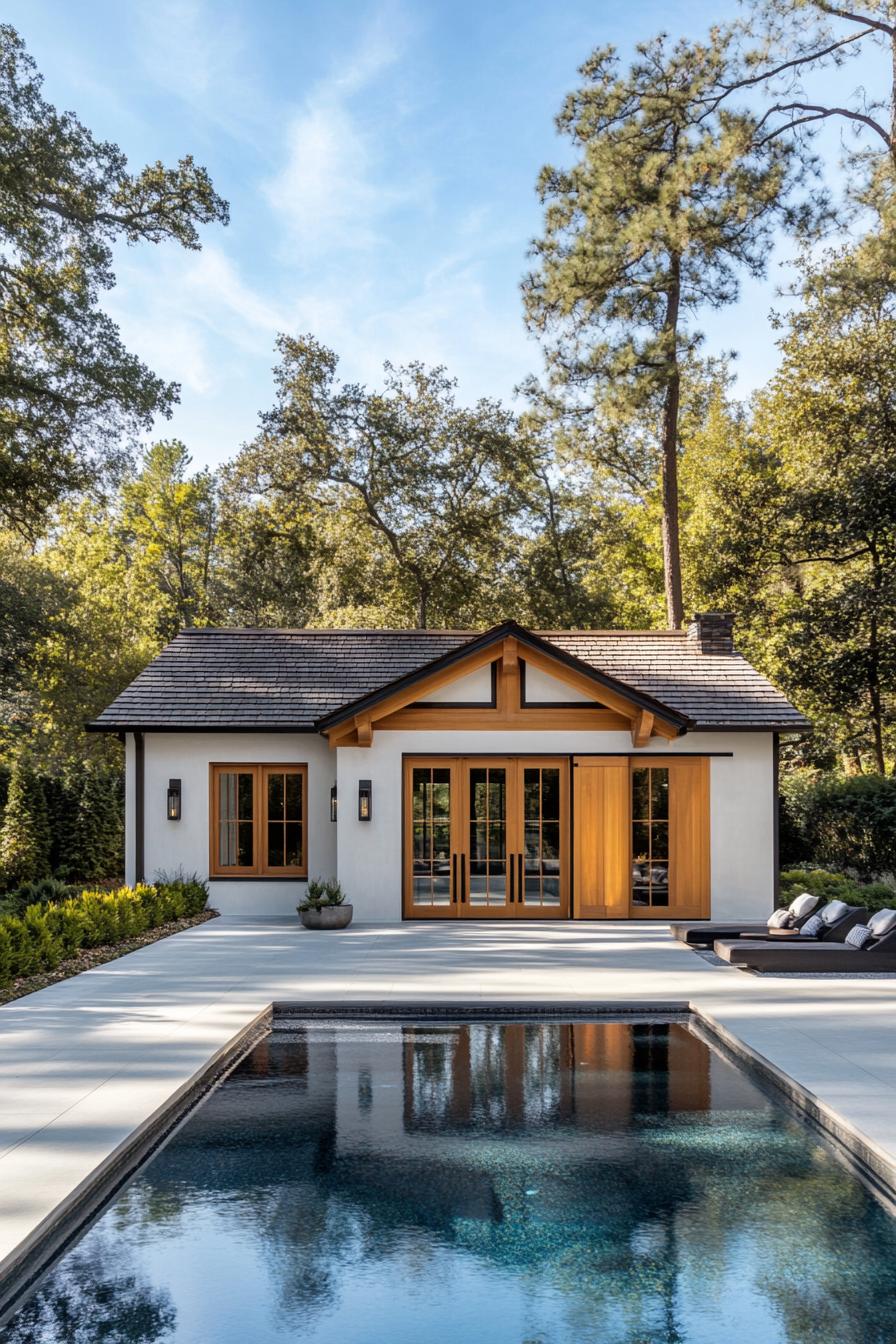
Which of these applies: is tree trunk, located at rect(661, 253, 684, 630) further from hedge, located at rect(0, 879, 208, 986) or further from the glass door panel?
→ hedge, located at rect(0, 879, 208, 986)

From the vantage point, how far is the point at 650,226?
25531 millimetres

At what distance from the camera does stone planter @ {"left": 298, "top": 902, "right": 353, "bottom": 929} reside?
16125 mm

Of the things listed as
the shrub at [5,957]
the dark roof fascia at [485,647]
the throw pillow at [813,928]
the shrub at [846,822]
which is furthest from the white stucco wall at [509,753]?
the shrub at [5,957]

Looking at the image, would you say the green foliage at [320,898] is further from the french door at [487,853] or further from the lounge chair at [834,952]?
the lounge chair at [834,952]

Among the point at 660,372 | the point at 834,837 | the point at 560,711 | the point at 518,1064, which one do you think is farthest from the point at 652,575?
the point at 518,1064

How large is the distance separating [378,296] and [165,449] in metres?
11.6

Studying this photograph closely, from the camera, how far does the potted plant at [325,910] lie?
52.9 ft

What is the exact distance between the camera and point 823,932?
1351cm

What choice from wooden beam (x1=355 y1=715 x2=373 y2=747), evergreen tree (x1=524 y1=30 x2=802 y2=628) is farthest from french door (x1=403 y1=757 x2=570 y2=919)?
evergreen tree (x1=524 y1=30 x2=802 y2=628)

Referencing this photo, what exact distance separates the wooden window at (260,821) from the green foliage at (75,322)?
7.61 meters

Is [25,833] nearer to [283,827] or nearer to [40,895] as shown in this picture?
[40,895]

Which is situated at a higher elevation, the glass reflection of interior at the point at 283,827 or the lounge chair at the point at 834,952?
the glass reflection of interior at the point at 283,827

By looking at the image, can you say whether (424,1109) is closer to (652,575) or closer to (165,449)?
(652,575)

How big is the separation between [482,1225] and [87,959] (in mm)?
8715
